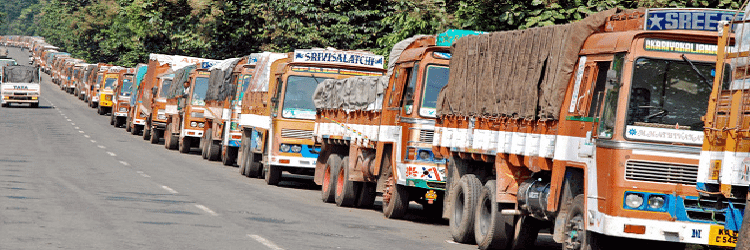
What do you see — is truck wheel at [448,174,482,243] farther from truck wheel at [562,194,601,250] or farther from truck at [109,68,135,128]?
truck at [109,68,135,128]

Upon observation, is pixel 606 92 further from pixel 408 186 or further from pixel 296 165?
pixel 296 165

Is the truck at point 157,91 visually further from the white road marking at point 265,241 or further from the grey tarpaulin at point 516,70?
the white road marking at point 265,241

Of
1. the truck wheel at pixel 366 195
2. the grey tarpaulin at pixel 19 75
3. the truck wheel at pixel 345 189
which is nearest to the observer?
the truck wheel at pixel 345 189

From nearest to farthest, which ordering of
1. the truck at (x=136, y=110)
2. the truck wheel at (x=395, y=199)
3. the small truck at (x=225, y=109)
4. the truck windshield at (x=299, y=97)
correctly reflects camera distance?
the truck wheel at (x=395, y=199), the truck windshield at (x=299, y=97), the small truck at (x=225, y=109), the truck at (x=136, y=110)

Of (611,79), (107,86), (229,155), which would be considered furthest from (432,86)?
(107,86)

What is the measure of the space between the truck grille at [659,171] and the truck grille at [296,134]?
535 inches

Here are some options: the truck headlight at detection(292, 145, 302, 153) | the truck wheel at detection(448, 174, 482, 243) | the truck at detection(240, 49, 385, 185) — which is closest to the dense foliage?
the truck at detection(240, 49, 385, 185)

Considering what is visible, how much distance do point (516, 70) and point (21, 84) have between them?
188 ft

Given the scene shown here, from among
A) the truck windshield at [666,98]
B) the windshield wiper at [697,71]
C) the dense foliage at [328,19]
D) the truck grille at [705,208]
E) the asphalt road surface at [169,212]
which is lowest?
the asphalt road surface at [169,212]

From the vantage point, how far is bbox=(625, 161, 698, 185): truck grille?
9922mm

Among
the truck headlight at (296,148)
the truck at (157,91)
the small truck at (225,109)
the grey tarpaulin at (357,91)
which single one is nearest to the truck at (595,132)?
the grey tarpaulin at (357,91)

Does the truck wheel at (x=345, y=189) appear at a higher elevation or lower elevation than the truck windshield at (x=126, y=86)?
lower

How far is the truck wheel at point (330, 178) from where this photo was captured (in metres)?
19.8

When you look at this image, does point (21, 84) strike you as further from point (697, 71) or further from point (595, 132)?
point (697, 71)
